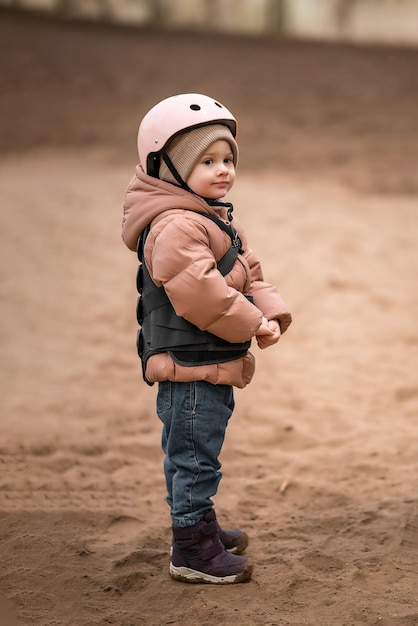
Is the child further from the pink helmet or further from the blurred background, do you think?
the blurred background

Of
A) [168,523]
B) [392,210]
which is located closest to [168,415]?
[168,523]

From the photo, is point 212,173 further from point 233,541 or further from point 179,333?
point 233,541

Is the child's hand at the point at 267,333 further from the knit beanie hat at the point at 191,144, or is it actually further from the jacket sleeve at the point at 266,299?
the knit beanie hat at the point at 191,144

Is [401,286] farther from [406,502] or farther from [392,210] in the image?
[406,502]

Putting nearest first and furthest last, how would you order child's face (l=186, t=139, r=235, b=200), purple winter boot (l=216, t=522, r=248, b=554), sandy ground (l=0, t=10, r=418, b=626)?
1. child's face (l=186, t=139, r=235, b=200)
2. sandy ground (l=0, t=10, r=418, b=626)
3. purple winter boot (l=216, t=522, r=248, b=554)

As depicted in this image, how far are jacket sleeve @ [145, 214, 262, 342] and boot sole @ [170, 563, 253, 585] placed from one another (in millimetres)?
818

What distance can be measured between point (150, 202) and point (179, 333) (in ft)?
1.30

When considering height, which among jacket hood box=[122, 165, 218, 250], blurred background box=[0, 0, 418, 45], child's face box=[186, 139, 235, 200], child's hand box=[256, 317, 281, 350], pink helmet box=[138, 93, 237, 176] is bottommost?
child's hand box=[256, 317, 281, 350]

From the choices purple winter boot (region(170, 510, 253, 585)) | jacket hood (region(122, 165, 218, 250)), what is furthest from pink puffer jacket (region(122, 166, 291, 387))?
purple winter boot (region(170, 510, 253, 585))

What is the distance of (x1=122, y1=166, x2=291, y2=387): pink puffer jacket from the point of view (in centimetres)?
246

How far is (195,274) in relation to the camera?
2.44 m

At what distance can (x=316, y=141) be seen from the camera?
8922 mm

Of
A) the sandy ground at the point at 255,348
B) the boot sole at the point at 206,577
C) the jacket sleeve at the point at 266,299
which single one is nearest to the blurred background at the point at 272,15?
the sandy ground at the point at 255,348

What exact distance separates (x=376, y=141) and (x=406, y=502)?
592 cm
